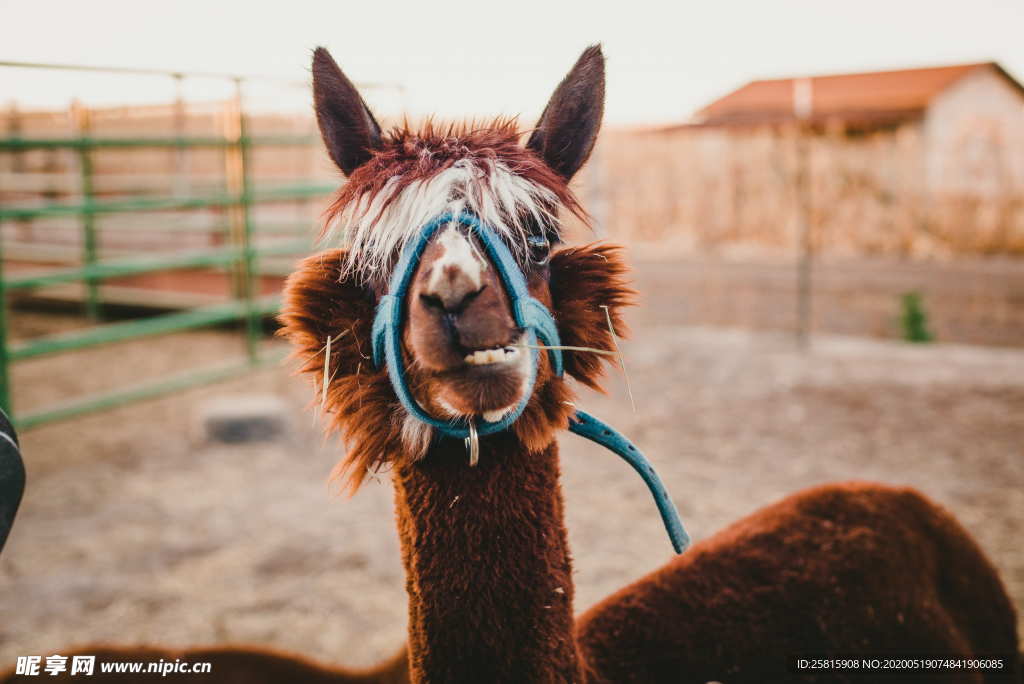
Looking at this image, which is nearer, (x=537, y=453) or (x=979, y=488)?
(x=537, y=453)

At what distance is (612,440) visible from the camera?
59.1 inches

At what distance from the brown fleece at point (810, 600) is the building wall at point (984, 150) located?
1149cm

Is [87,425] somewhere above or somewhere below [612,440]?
below

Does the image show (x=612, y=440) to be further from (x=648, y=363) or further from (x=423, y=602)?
(x=648, y=363)

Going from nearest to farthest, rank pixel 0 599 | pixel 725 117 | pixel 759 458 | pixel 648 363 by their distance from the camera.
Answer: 1. pixel 0 599
2. pixel 759 458
3. pixel 648 363
4. pixel 725 117

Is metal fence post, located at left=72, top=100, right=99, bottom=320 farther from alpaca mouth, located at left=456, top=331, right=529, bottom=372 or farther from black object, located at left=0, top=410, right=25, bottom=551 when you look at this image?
alpaca mouth, located at left=456, top=331, right=529, bottom=372

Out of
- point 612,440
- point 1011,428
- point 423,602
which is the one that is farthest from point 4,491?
point 1011,428

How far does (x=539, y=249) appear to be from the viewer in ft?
4.61

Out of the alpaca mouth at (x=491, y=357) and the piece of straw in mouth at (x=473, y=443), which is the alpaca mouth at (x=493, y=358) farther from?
the piece of straw in mouth at (x=473, y=443)

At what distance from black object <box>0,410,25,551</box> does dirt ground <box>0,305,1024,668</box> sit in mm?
601

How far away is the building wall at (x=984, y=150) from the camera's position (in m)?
11.8

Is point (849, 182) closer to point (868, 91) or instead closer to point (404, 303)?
point (868, 91)

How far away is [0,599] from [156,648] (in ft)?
3.97

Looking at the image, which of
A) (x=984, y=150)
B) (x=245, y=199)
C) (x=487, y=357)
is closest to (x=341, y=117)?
(x=487, y=357)
